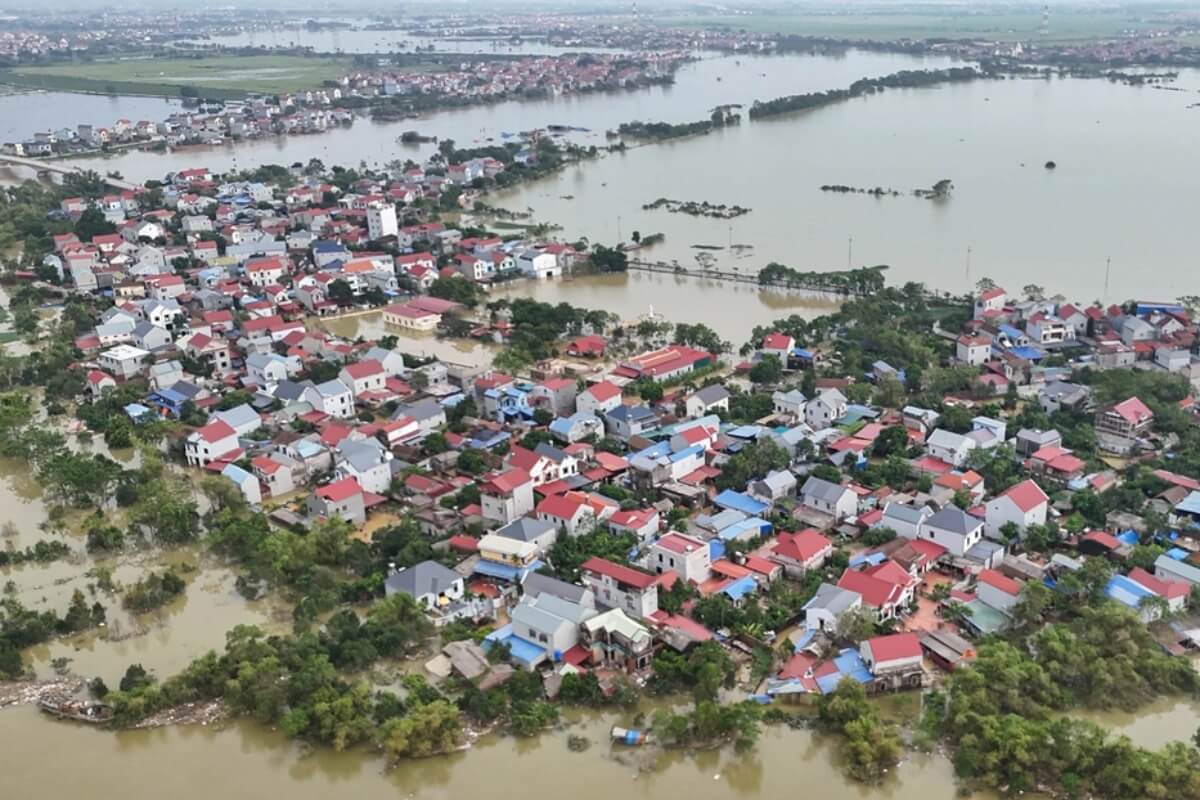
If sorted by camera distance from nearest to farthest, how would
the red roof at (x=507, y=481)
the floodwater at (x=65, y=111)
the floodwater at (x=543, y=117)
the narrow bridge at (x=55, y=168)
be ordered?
1. the red roof at (x=507, y=481)
2. the narrow bridge at (x=55, y=168)
3. the floodwater at (x=543, y=117)
4. the floodwater at (x=65, y=111)

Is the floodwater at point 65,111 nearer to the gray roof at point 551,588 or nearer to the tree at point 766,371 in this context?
the tree at point 766,371

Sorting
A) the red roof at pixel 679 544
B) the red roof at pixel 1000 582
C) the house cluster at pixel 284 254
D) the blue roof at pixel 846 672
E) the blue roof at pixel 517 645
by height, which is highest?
the house cluster at pixel 284 254

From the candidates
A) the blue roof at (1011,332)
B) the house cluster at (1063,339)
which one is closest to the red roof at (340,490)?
the house cluster at (1063,339)

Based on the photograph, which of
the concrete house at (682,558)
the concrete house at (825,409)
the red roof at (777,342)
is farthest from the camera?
the red roof at (777,342)

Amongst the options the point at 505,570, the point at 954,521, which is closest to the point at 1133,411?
the point at 954,521

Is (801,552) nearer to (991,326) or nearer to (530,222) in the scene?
(991,326)

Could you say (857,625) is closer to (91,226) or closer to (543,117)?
(91,226)
